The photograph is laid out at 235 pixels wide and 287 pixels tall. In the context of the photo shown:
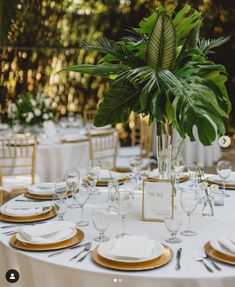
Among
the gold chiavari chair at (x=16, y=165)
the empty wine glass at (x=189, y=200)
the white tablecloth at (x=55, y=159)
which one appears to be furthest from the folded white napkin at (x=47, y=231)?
the white tablecloth at (x=55, y=159)

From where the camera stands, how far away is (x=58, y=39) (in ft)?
23.5

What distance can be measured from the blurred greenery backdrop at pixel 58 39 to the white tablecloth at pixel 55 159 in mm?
2512

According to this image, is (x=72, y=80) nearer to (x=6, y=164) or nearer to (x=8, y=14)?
(x=8, y=14)

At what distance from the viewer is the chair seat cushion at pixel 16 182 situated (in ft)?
12.3

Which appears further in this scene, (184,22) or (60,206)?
(184,22)

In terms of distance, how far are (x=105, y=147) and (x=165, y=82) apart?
2.59m

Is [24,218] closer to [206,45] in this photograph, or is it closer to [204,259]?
[204,259]

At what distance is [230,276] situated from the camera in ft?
4.67

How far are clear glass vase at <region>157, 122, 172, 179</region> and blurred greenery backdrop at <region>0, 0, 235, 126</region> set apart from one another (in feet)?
14.5

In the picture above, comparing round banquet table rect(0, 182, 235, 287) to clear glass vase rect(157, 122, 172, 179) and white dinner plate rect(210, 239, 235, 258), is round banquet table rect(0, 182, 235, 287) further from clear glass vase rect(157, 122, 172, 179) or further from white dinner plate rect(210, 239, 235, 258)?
clear glass vase rect(157, 122, 172, 179)

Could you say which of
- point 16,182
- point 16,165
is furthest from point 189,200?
point 16,165

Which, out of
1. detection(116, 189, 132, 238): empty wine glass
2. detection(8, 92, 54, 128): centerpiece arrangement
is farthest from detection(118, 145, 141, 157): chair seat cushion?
detection(116, 189, 132, 238): empty wine glass

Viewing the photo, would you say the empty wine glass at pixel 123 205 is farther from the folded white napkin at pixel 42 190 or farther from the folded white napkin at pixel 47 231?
the folded white napkin at pixel 42 190

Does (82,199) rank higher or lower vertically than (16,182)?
higher
